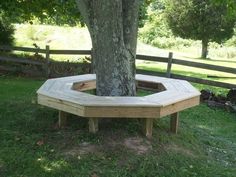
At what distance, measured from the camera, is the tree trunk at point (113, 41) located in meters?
6.61

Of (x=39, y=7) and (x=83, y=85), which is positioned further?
(x=39, y=7)

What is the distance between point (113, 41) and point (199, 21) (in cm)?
2673

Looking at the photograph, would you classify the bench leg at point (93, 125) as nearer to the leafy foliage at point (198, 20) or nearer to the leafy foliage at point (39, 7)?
the leafy foliage at point (39, 7)

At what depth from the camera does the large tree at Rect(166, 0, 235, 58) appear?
31922 mm

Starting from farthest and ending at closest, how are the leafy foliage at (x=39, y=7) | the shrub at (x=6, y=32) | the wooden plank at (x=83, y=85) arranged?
the shrub at (x=6, y=32) → the leafy foliage at (x=39, y=7) → the wooden plank at (x=83, y=85)

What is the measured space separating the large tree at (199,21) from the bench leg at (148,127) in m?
26.3

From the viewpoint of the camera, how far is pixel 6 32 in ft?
58.2

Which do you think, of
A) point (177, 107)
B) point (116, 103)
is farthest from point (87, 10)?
point (177, 107)

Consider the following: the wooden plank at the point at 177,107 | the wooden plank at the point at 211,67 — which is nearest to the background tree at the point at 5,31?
the wooden plank at the point at 211,67

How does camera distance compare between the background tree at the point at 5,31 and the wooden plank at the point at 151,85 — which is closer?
the wooden plank at the point at 151,85

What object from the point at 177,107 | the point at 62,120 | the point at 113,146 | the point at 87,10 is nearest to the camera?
the point at 113,146

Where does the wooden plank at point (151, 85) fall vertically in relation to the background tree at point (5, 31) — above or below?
below

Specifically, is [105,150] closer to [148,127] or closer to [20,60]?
[148,127]

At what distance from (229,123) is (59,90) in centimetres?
437
